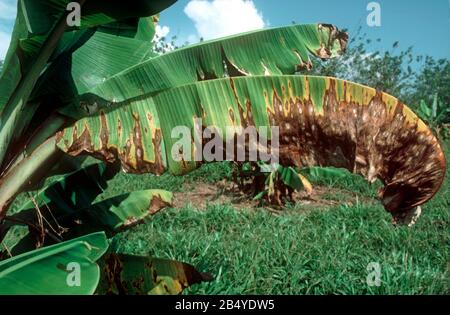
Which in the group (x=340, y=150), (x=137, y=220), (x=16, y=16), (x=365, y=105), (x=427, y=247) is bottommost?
(x=427, y=247)

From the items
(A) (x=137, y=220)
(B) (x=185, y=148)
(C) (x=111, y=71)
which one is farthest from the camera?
(A) (x=137, y=220)

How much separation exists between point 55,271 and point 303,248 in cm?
220

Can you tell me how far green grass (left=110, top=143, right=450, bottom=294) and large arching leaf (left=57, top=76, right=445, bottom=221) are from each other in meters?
1.22

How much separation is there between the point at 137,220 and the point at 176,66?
1.05m

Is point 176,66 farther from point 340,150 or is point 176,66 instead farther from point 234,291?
point 234,291

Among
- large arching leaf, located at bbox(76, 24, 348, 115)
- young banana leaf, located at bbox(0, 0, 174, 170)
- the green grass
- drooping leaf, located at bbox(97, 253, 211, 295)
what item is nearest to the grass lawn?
the green grass

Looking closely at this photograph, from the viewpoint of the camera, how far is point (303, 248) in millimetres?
3338

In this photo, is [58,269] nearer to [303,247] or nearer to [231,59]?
[231,59]

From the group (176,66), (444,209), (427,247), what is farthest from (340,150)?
(444,209)

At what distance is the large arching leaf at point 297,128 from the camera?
1.48 metres

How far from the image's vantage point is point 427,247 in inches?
134

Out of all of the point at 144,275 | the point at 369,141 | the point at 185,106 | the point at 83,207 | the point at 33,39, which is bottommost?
the point at 144,275

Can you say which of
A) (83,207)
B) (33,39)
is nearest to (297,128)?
(33,39)

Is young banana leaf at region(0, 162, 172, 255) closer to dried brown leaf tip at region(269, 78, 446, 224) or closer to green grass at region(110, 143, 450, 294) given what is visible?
green grass at region(110, 143, 450, 294)
